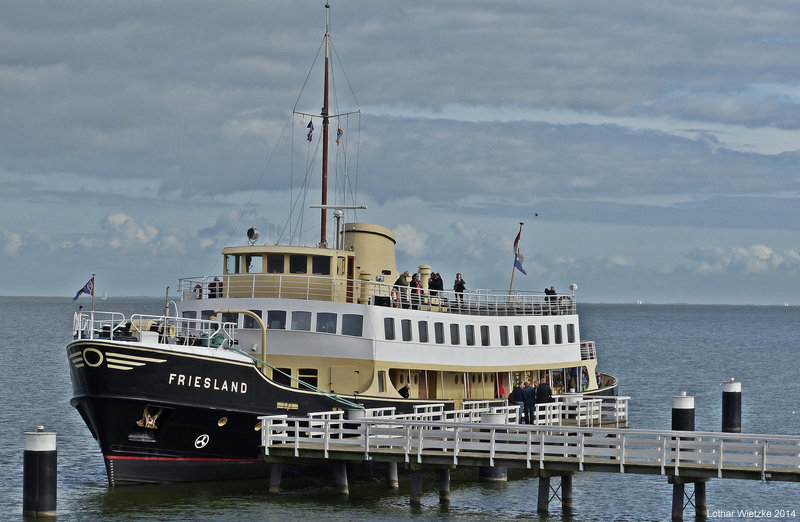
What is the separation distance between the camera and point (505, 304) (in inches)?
1626

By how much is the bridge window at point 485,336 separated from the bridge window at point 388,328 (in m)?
4.56

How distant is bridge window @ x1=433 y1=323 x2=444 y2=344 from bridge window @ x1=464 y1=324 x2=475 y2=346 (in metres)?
1.12

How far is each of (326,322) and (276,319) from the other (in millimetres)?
1453

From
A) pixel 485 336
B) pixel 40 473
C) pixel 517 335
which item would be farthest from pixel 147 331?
pixel 517 335

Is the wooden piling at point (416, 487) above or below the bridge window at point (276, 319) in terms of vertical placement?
below

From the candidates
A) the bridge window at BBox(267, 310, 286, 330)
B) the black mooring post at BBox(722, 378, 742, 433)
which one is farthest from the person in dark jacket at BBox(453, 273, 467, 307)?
the black mooring post at BBox(722, 378, 742, 433)

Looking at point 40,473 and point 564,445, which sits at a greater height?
point 564,445

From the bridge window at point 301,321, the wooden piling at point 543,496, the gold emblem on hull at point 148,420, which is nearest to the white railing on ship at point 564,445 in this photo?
the wooden piling at point 543,496

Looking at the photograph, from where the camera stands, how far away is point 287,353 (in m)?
34.8

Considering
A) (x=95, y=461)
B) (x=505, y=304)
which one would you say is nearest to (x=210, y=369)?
(x=95, y=461)

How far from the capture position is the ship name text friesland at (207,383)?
98.2 feet

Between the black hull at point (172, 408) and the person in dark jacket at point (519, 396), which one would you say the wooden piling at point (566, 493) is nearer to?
the person in dark jacket at point (519, 396)

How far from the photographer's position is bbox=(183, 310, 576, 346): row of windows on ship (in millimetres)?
35031

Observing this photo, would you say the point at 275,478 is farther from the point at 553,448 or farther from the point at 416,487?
the point at 553,448
